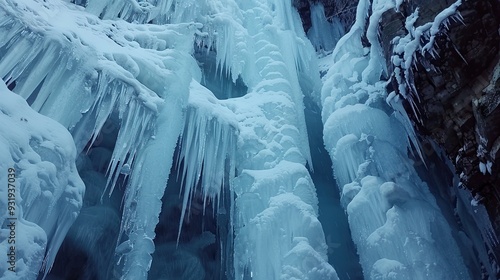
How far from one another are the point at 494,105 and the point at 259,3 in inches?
264

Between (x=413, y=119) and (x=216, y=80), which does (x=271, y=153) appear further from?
(x=216, y=80)

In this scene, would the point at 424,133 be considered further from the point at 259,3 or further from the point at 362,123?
the point at 259,3

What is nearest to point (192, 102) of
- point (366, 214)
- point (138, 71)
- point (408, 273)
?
point (138, 71)

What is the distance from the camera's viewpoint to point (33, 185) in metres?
4.07

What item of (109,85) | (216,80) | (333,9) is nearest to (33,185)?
(109,85)

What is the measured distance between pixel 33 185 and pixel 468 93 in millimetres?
5052

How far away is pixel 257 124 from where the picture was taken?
7.37 metres

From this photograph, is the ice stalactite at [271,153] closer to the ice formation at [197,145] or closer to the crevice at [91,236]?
the ice formation at [197,145]

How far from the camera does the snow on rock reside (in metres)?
3.64

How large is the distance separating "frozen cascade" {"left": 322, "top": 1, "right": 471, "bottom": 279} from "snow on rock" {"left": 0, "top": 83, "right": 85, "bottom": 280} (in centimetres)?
377

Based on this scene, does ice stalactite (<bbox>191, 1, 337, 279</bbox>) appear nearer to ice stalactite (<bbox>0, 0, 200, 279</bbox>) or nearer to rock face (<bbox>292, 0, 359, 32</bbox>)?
rock face (<bbox>292, 0, 359, 32</bbox>)

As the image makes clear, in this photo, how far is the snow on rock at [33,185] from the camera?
3641mm

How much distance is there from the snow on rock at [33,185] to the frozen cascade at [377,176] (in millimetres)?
3767

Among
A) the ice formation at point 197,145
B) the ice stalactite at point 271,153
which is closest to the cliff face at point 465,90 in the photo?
the ice formation at point 197,145
